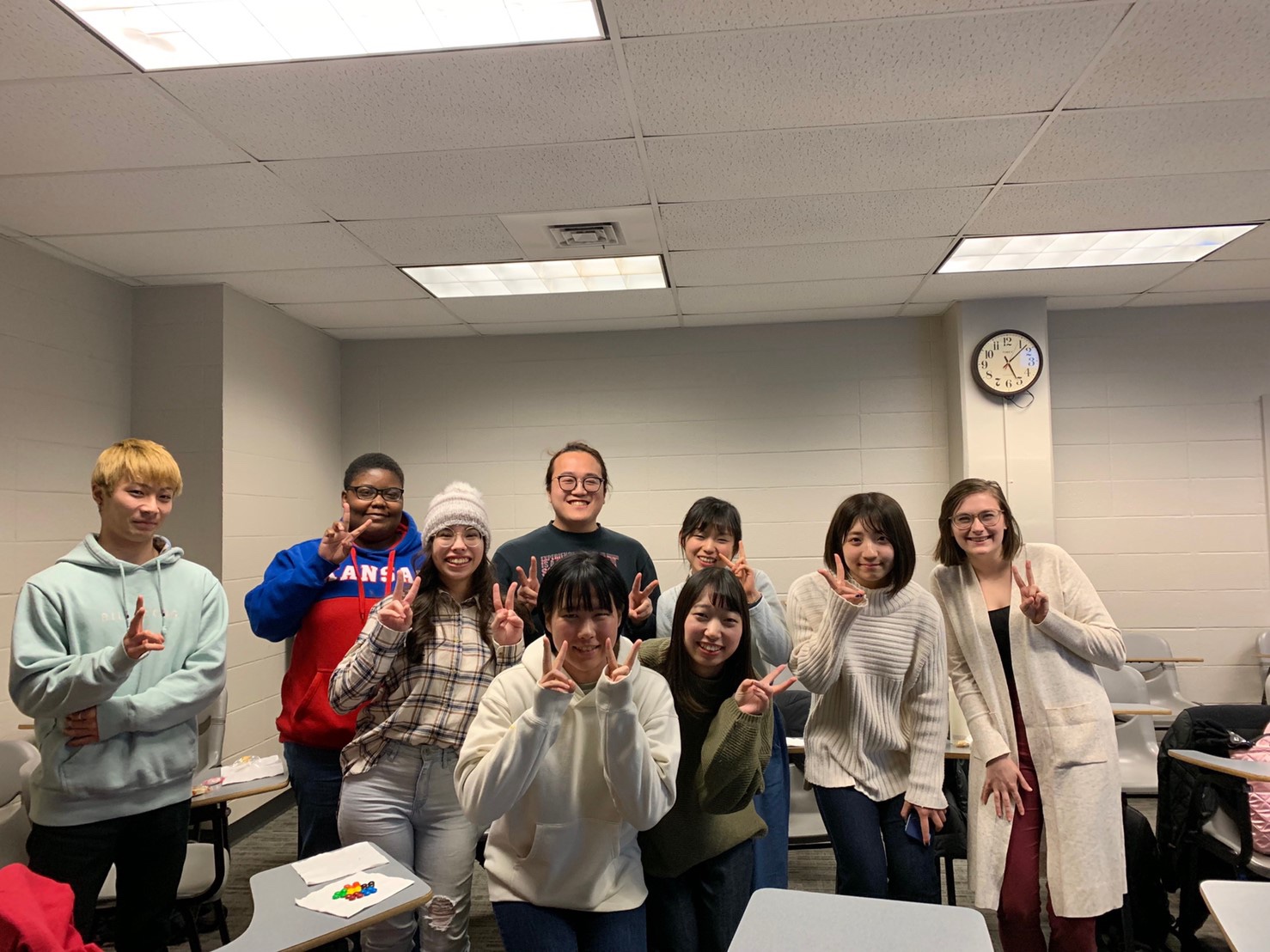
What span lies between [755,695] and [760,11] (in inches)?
62.9

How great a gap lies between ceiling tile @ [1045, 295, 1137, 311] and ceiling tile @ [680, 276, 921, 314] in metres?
0.93

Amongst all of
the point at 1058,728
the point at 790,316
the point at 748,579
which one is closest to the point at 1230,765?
the point at 1058,728

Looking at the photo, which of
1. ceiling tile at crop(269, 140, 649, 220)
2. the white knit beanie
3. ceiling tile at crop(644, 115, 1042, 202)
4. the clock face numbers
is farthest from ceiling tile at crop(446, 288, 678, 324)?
the white knit beanie

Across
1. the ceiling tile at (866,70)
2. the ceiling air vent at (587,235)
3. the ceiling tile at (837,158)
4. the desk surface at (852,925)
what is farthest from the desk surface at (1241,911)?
the ceiling air vent at (587,235)

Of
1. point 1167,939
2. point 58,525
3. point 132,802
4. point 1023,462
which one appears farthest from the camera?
point 1023,462

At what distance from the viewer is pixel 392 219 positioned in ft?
10.8

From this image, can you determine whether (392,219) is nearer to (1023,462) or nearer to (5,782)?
(5,782)

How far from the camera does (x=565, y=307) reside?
15.3 ft

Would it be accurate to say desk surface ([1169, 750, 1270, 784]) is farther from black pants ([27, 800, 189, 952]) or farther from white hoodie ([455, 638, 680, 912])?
black pants ([27, 800, 189, 952])

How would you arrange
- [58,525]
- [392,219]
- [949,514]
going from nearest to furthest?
[949,514] < [392,219] < [58,525]

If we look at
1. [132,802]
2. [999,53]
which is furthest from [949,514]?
[132,802]

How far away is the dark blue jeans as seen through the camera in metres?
1.83

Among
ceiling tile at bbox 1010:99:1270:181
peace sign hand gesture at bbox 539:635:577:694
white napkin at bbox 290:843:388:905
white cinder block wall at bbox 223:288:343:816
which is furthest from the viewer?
white cinder block wall at bbox 223:288:343:816

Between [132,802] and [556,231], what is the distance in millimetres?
2484
